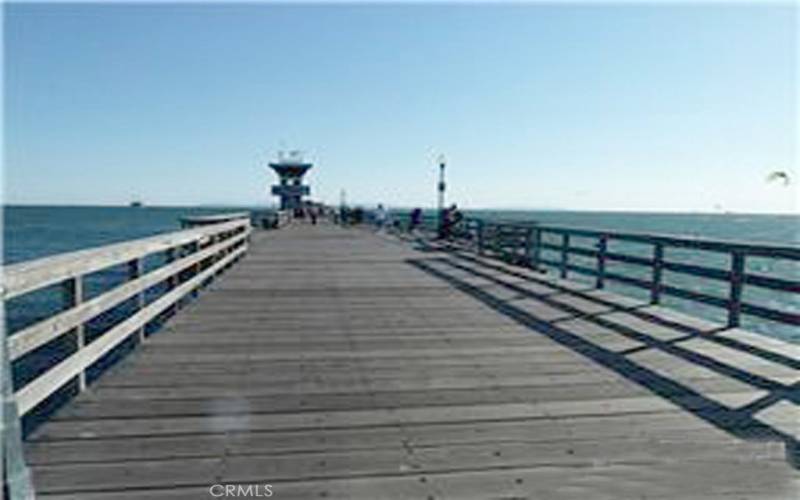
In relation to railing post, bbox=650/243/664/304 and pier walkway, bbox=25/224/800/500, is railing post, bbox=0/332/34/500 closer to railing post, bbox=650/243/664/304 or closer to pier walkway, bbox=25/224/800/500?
pier walkway, bbox=25/224/800/500

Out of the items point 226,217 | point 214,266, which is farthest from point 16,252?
point 214,266

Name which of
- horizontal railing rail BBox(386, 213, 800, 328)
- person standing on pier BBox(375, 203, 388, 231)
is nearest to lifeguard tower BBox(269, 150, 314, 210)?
person standing on pier BBox(375, 203, 388, 231)

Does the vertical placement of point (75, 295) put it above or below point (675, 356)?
above

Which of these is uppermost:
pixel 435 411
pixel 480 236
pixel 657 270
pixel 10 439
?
pixel 480 236

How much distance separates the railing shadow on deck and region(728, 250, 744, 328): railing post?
439 millimetres

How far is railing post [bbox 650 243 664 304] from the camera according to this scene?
30.9ft

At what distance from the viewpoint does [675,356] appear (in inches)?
258

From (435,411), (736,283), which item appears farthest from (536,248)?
(435,411)

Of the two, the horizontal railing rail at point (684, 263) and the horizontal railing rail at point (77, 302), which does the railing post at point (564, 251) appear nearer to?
the horizontal railing rail at point (684, 263)

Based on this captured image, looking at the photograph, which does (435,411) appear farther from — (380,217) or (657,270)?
(380,217)

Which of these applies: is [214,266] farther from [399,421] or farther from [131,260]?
[399,421]

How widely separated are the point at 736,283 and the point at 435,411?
13.9ft

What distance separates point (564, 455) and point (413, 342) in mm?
3268

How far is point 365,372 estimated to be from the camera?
236 inches
